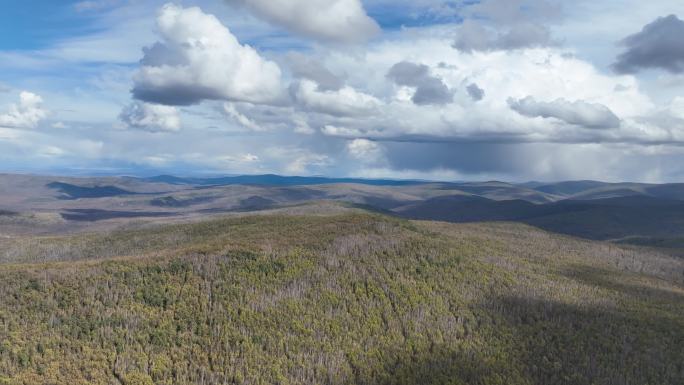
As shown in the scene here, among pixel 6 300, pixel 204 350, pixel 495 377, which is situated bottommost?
pixel 495 377

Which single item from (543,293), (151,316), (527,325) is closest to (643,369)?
(527,325)

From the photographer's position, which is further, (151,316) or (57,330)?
(151,316)

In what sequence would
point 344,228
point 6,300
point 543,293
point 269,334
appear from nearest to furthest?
point 6,300 < point 269,334 < point 543,293 < point 344,228

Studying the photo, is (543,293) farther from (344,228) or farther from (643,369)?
→ (344,228)

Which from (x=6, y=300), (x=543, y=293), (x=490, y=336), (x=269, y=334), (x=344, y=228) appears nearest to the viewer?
(x=6, y=300)

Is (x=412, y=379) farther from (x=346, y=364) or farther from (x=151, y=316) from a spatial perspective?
(x=151, y=316)

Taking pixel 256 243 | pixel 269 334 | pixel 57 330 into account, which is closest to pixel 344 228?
pixel 256 243

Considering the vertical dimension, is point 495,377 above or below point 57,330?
below
